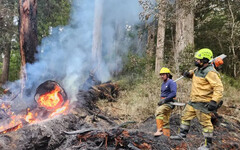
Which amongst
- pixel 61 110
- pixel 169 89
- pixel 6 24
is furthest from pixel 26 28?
pixel 6 24

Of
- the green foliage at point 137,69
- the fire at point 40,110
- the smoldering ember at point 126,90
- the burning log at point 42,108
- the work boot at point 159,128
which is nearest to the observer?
the smoldering ember at point 126,90

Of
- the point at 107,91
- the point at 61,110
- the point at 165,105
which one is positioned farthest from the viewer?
the point at 107,91

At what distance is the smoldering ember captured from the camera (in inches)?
150

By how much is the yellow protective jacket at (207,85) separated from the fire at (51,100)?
13.4 feet

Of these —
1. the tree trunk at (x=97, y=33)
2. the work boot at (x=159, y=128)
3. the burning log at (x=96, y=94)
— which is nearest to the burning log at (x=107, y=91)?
the burning log at (x=96, y=94)

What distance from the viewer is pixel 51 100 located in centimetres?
609

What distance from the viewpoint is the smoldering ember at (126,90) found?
3.80m

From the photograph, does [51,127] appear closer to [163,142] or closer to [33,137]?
[33,137]

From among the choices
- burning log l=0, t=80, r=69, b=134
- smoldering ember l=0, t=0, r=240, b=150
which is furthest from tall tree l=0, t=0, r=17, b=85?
burning log l=0, t=80, r=69, b=134

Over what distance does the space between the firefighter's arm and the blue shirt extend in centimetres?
99

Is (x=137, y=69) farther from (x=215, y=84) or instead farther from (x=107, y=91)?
(x=215, y=84)

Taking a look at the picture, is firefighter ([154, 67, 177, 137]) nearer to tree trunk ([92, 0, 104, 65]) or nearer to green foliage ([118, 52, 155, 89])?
green foliage ([118, 52, 155, 89])

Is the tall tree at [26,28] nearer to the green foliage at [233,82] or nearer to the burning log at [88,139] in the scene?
the burning log at [88,139]

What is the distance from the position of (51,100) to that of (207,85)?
4585 millimetres
